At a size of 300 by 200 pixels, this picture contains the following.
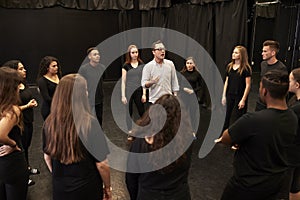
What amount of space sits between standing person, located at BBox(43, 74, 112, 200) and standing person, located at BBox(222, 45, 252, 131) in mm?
2457

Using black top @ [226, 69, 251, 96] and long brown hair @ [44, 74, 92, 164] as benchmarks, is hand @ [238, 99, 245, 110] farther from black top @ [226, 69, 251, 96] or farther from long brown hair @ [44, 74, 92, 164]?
long brown hair @ [44, 74, 92, 164]

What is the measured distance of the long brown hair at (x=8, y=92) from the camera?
1814mm

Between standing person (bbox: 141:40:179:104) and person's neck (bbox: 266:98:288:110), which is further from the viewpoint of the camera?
standing person (bbox: 141:40:179:104)

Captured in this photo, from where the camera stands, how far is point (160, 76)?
3.40 m

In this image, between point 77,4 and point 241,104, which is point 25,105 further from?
point 77,4

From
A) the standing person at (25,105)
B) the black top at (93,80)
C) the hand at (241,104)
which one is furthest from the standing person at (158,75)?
the standing person at (25,105)

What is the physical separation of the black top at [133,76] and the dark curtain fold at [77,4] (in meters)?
4.40

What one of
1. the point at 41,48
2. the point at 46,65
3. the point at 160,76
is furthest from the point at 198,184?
the point at 41,48

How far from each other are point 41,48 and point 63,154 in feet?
22.5

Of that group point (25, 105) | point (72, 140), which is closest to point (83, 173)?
point (72, 140)

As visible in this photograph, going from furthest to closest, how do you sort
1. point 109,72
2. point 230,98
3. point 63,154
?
point 109,72, point 230,98, point 63,154

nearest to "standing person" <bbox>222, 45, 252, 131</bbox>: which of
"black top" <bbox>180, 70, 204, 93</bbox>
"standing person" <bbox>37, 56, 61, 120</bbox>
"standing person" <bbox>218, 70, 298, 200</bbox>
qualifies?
"black top" <bbox>180, 70, 204, 93</bbox>

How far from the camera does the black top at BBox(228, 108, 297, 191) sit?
1636 mm

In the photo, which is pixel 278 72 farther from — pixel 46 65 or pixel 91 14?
pixel 91 14
